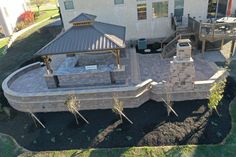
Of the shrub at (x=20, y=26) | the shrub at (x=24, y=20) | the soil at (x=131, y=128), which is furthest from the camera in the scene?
the shrub at (x=24, y=20)

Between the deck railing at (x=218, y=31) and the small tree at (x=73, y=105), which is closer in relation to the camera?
the small tree at (x=73, y=105)

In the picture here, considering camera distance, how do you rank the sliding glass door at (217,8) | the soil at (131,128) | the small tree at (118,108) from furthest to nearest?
the sliding glass door at (217,8) < the small tree at (118,108) < the soil at (131,128)

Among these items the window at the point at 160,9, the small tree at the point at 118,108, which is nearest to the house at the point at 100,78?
the small tree at the point at 118,108

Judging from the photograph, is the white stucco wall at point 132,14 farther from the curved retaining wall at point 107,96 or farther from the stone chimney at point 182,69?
the curved retaining wall at point 107,96

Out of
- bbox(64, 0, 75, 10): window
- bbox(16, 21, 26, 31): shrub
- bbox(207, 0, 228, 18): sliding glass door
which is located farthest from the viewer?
bbox(16, 21, 26, 31): shrub

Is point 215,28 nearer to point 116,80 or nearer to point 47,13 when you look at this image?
point 116,80

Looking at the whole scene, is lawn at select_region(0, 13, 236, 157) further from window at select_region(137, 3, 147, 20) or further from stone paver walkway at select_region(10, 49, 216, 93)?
window at select_region(137, 3, 147, 20)

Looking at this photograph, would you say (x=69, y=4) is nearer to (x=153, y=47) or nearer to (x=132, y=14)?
(x=132, y=14)

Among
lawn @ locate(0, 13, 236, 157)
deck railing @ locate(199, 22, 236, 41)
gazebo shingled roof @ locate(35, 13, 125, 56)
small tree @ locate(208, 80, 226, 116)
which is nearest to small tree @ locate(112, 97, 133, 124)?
lawn @ locate(0, 13, 236, 157)
